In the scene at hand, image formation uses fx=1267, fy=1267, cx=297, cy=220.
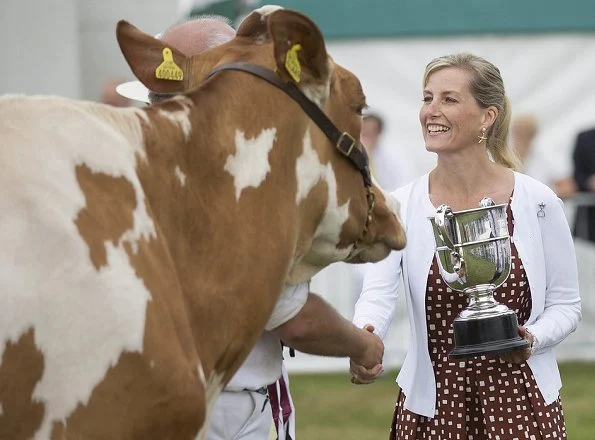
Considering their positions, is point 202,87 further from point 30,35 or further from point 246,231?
point 30,35

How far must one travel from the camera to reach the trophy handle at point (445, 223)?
4.36m

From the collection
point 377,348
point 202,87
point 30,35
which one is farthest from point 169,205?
point 30,35

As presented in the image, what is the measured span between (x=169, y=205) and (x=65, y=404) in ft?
1.79

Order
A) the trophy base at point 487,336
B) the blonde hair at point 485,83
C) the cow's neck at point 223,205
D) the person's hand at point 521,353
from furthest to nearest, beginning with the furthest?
the blonde hair at point 485,83, the person's hand at point 521,353, the trophy base at point 487,336, the cow's neck at point 223,205

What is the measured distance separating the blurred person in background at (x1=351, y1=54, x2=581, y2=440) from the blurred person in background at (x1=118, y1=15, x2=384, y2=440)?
0.55 m

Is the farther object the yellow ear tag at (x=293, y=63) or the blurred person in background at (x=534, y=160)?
the blurred person in background at (x=534, y=160)

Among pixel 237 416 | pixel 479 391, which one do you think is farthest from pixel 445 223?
pixel 237 416

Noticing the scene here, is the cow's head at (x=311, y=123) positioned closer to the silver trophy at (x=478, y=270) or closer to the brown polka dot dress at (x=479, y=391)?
the silver trophy at (x=478, y=270)

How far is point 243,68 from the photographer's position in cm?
324

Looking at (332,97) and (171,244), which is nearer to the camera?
(171,244)

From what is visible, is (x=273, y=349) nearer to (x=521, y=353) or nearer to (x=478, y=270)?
(x=478, y=270)

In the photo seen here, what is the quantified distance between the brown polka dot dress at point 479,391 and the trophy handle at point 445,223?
0.20m

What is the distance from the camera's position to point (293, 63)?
3.22 metres

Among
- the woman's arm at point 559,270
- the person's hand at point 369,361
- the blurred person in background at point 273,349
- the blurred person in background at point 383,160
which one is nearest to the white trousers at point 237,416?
the blurred person in background at point 273,349
